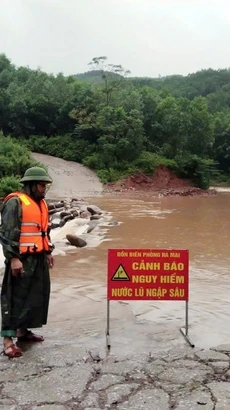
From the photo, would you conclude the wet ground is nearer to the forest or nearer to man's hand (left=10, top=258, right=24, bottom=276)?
man's hand (left=10, top=258, right=24, bottom=276)

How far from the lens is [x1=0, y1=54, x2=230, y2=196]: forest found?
39.1 m

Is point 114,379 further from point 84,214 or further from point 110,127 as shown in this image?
point 110,127

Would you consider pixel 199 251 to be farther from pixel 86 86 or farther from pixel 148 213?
pixel 86 86

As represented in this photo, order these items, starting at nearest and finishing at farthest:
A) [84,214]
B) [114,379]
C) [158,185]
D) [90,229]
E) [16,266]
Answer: [114,379] < [16,266] < [90,229] < [84,214] < [158,185]

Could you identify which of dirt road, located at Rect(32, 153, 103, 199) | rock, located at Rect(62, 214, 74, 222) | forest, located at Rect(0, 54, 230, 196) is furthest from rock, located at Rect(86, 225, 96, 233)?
forest, located at Rect(0, 54, 230, 196)

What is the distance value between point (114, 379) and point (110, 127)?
119 ft

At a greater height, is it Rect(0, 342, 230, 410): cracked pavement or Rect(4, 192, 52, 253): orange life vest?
Rect(4, 192, 52, 253): orange life vest

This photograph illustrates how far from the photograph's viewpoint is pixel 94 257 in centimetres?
991

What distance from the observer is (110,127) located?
38812 mm

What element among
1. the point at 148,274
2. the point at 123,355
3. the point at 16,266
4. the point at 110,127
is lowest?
the point at 123,355

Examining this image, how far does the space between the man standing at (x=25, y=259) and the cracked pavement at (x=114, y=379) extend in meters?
0.29

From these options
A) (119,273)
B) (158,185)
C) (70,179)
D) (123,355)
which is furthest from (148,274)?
(158,185)

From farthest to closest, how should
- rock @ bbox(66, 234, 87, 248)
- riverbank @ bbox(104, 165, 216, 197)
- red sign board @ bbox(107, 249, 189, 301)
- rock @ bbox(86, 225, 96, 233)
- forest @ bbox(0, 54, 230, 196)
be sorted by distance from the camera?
1. forest @ bbox(0, 54, 230, 196)
2. riverbank @ bbox(104, 165, 216, 197)
3. rock @ bbox(86, 225, 96, 233)
4. rock @ bbox(66, 234, 87, 248)
5. red sign board @ bbox(107, 249, 189, 301)

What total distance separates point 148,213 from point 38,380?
1693 centimetres
